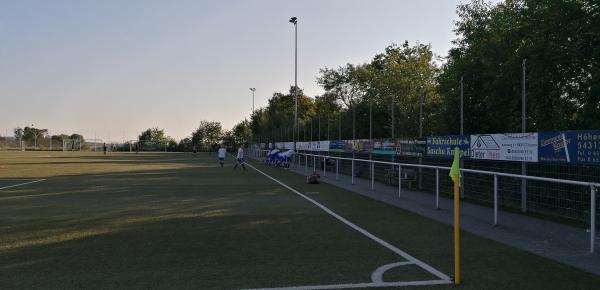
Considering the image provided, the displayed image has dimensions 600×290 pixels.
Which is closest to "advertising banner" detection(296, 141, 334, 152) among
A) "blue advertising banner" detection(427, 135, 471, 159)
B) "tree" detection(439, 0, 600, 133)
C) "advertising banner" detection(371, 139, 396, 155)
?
"advertising banner" detection(371, 139, 396, 155)

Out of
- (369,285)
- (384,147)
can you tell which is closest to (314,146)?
(384,147)

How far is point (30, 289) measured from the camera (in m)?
5.38

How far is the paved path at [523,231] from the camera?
6.98m

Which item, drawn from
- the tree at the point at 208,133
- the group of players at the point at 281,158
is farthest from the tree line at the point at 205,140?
the group of players at the point at 281,158

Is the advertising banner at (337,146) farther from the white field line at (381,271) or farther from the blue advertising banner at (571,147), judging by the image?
the white field line at (381,271)

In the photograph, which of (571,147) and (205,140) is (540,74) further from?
(205,140)

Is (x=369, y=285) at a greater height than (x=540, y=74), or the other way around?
(x=540, y=74)

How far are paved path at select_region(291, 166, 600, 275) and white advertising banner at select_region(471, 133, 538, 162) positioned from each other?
3.93 ft

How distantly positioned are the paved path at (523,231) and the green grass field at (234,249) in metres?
0.36

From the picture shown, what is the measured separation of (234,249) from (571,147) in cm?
629

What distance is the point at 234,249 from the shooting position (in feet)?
24.5

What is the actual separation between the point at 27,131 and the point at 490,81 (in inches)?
6115


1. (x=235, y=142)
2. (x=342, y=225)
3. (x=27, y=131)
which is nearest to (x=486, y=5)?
(x=342, y=225)

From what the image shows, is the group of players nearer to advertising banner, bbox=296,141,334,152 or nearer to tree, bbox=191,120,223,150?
advertising banner, bbox=296,141,334,152
